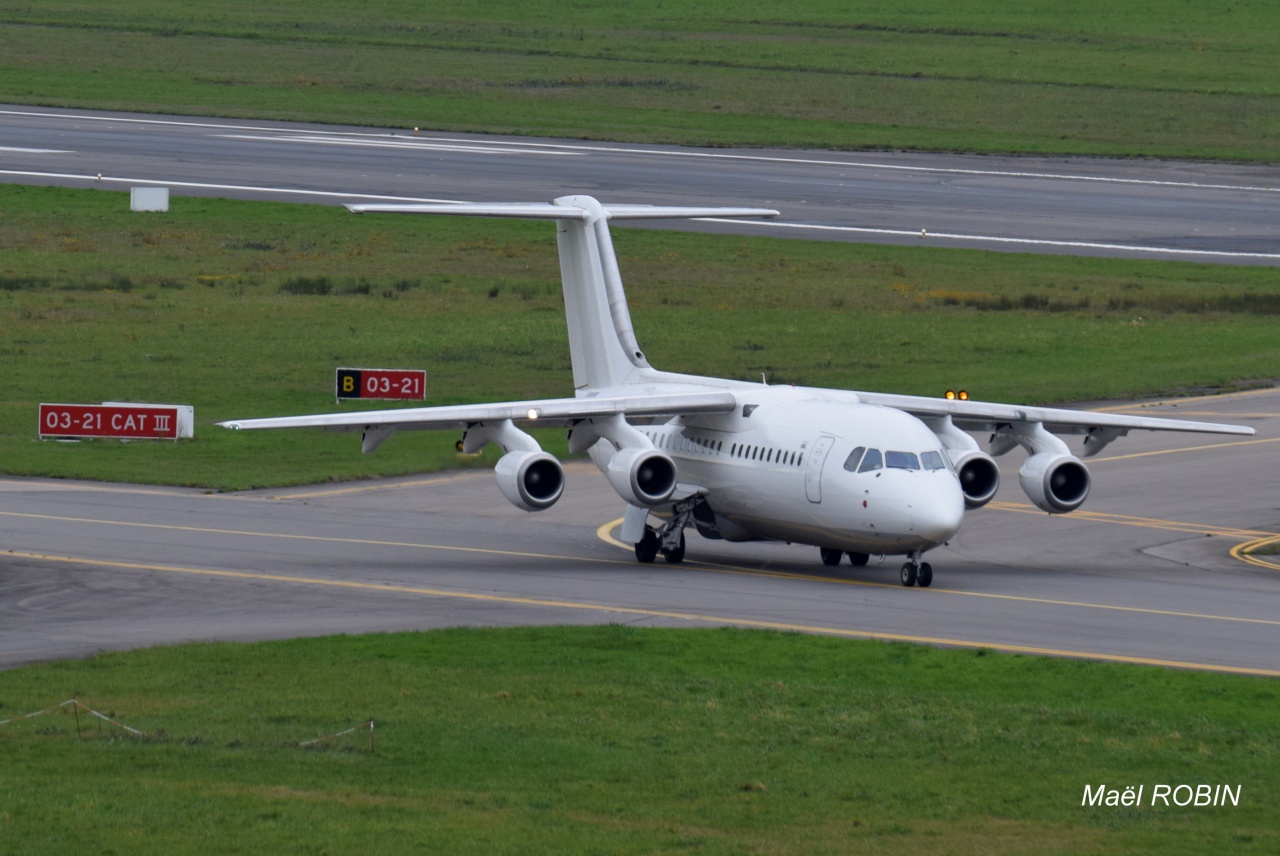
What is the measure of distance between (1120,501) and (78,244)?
163ft

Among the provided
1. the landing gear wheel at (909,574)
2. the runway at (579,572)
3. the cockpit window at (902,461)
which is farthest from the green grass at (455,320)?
the cockpit window at (902,461)

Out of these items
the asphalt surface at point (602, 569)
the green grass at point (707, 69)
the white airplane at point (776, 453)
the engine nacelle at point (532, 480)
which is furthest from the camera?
the green grass at point (707, 69)

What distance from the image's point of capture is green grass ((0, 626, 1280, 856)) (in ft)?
61.7

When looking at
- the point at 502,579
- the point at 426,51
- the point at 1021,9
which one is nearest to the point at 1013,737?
the point at 502,579

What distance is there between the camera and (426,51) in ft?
471

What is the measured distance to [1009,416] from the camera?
39.0m

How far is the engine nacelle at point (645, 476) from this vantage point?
1454 inches

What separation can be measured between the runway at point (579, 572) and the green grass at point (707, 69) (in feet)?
221

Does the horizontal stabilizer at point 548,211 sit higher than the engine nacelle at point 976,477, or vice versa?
the horizontal stabilizer at point 548,211

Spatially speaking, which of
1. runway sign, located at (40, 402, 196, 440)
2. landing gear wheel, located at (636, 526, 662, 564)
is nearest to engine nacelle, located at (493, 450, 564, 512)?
landing gear wheel, located at (636, 526, 662, 564)

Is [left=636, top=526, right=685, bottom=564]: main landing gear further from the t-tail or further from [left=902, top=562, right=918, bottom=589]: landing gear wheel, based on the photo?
[left=902, top=562, right=918, bottom=589]: landing gear wheel

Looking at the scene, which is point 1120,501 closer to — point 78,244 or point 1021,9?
point 78,244

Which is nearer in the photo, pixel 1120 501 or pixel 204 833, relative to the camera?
pixel 204 833

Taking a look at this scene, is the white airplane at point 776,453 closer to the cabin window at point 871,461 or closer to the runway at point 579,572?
the cabin window at point 871,461
